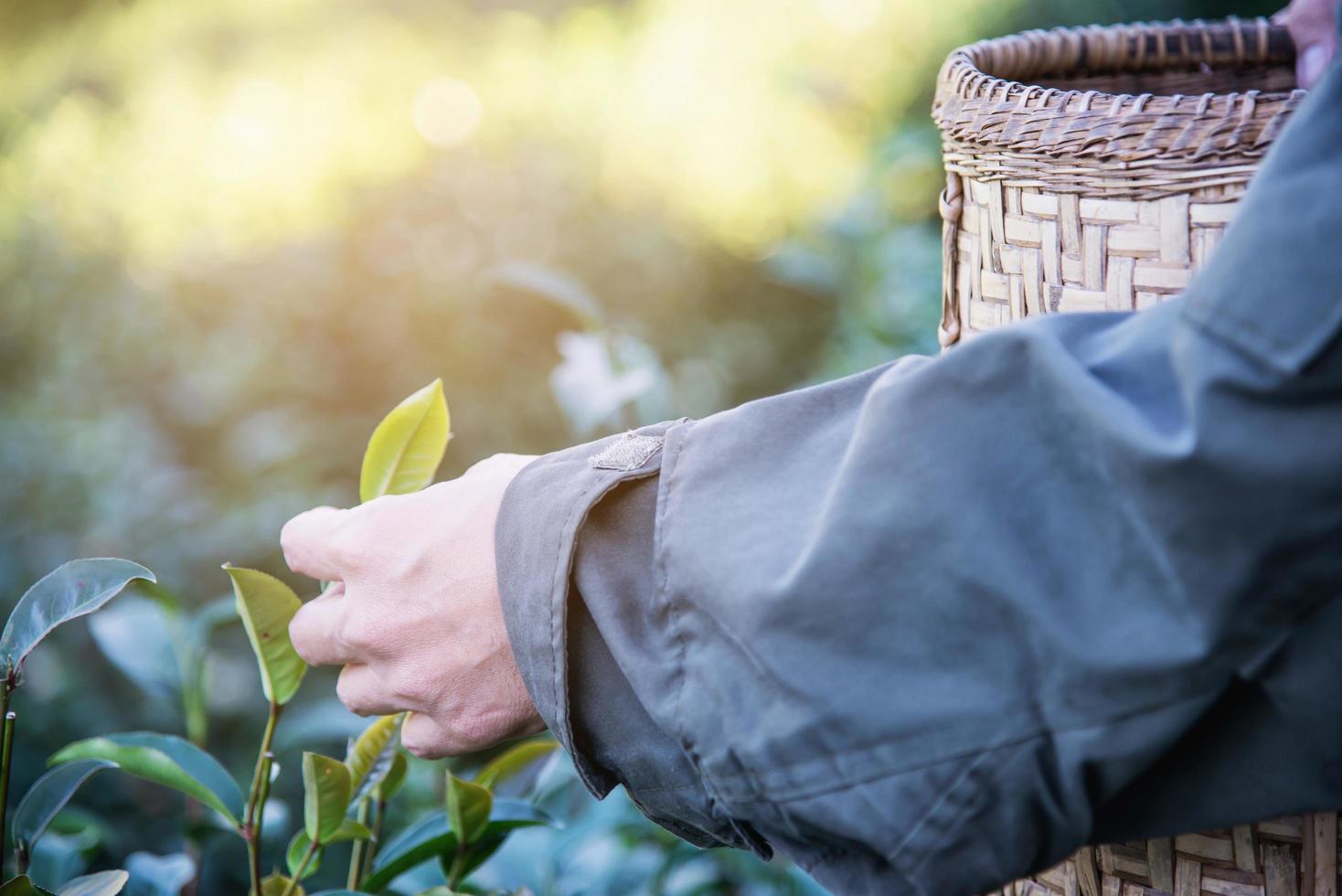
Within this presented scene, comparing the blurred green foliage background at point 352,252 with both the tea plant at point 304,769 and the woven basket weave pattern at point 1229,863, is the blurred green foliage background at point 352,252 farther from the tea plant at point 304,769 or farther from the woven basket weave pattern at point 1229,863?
the woven basket weave pattern at point 1229,863

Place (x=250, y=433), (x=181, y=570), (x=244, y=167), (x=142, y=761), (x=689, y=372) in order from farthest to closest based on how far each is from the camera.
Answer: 1. (x=689, y=372)
2. (x=244, y=167)
3. (x=250, y=433)
4. (x=181, y=570)
5. (x=142, y=761)

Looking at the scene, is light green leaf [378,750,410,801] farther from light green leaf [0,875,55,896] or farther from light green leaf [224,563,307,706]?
light green leaf [0,875,55,896]

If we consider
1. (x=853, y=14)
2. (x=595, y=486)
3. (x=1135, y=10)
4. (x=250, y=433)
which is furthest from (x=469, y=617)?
(x=1135, y=10)

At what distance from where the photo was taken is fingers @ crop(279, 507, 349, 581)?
78 cm

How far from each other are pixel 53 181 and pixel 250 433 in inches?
22.5

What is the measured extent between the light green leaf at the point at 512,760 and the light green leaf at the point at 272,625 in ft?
0.80

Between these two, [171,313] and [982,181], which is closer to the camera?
[982,181]

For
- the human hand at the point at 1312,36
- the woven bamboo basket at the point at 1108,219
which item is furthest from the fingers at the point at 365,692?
the human hand at the point at 1312,36

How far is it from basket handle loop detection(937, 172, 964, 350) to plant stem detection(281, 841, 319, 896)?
640mm

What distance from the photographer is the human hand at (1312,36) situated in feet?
3.18

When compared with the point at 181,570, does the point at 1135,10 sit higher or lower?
higher

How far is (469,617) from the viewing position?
0.73 m

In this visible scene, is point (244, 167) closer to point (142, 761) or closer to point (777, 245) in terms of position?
point (777, 245)

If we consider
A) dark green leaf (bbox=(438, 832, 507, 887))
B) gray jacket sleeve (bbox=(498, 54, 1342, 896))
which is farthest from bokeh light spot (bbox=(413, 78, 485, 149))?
gray jacket sleeve (bbox=(498, 54, 1342, 896))
